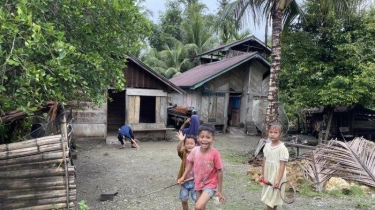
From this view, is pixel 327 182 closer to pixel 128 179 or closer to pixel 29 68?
pixel 128 179

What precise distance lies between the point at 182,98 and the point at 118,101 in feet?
12.9

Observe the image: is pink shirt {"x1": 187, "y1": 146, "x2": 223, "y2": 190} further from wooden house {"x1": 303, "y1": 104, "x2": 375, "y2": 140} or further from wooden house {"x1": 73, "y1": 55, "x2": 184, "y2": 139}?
wooden house {"x1": 303, "y1": 104, "x2": 375, "y2": 140}

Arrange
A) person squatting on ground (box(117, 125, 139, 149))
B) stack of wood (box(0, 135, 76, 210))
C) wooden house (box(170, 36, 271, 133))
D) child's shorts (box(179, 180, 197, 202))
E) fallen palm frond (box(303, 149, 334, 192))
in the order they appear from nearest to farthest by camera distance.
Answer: stack of wood (box(0, 135, 76, 210))
child's shorts (box(179, 180, 197, 202))
fallen palm frond (box(303, 149, 334, 192))
person squatting on ground (box(117, 125, 139, 149))
wooden house (box(170, 36, 271, 133))

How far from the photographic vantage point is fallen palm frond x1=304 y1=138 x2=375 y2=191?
7020mm

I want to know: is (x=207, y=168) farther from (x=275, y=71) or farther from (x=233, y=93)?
(x=233, y=93)

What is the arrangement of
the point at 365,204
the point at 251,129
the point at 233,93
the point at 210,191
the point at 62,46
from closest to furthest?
1. the point at 62,46
2. the point at 210,191
3. the point at 365,204
4. the point at 251,129
5. the point at 233,93

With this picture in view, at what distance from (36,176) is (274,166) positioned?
3.38 m

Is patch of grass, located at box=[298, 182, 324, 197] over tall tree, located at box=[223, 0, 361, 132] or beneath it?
beneath

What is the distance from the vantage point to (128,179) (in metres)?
7.59

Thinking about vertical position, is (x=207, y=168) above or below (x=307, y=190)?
above

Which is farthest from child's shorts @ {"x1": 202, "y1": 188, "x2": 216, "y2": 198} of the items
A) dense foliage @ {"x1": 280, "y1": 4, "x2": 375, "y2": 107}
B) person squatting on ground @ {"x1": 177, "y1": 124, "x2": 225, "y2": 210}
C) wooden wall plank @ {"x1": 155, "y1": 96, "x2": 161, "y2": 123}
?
wooden wall plank @ {"x1": 155, "y1": 96, "x2": 161, "y2": 123}

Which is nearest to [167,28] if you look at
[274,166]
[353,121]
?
[353,121]

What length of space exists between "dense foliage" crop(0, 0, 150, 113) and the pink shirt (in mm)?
2005

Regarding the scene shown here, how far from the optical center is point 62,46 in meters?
3.68
